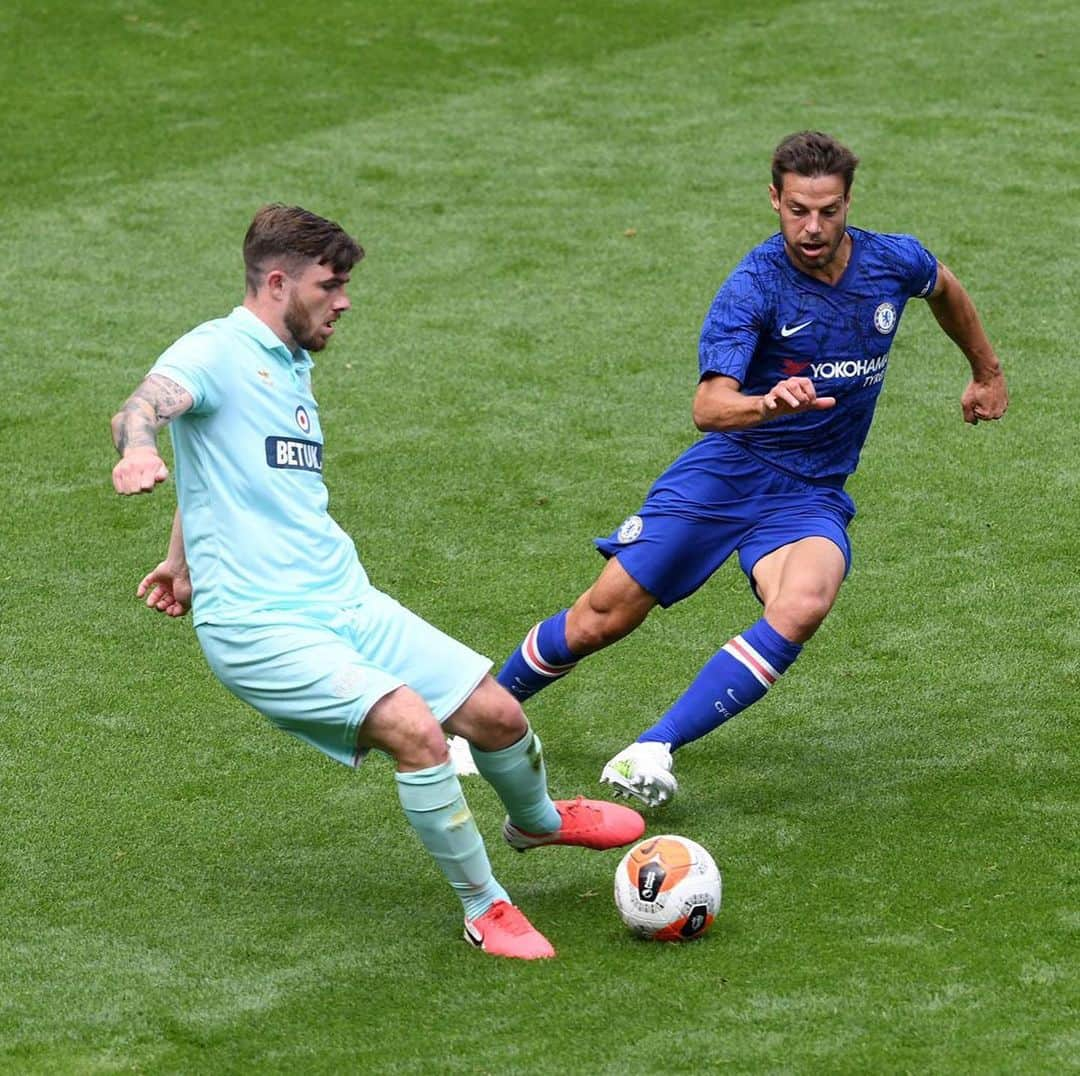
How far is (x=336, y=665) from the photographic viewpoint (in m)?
5.00

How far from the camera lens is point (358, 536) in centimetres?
821

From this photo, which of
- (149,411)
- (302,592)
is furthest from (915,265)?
(149,411)

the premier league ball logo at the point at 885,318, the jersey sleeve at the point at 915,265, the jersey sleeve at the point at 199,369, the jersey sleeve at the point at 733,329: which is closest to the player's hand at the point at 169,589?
the jersey sleeve at the point at 199,369

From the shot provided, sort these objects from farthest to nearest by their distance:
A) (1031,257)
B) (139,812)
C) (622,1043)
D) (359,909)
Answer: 1. (1031,257)
2. (139,812)
3. (359,909)
4. (622,1043)

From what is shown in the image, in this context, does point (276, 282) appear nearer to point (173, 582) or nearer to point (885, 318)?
point (173, 582)

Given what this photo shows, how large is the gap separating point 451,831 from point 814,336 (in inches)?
79.4

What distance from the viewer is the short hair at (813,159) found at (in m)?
5.85

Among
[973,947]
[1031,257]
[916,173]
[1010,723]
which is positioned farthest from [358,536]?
[916,173]

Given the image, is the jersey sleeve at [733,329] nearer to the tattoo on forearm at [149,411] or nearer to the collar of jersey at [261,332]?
the collar of jersey at [261,332]

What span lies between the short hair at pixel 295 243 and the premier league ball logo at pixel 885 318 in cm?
183

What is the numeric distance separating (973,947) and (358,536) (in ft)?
12.4

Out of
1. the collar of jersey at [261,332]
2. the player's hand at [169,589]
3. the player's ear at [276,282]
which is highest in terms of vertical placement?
the player's ear at [276,282]

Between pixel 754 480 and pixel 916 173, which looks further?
Result: pixel 916 173

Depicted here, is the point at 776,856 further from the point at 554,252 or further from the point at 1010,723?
the point at 554,252
